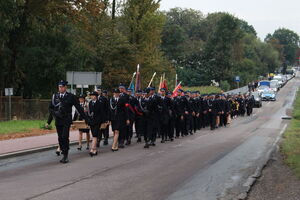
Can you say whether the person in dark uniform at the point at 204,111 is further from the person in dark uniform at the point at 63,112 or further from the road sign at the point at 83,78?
the person in dark uniform at the point at 63,112

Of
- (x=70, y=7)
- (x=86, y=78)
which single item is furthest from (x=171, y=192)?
(x=70, y=7)

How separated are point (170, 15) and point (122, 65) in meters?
91.6

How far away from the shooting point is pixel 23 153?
14859mm

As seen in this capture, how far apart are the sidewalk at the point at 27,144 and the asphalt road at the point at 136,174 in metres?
0.37

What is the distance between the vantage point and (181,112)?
21.8 metres

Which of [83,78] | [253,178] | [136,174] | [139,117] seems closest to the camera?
[253,178]

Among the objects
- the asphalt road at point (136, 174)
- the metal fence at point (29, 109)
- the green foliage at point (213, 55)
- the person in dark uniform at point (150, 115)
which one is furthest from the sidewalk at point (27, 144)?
the green foliage at point (213, 55)

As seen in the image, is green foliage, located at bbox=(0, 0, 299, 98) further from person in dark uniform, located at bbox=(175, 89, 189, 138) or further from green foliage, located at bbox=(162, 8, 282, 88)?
green foliage, located at bbox=(162, 8, 282, 88)

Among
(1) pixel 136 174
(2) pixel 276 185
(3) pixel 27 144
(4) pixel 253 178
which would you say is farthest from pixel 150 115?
(2) pixel 276 185

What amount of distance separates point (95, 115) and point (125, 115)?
190 cm

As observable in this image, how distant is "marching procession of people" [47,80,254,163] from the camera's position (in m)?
12.9

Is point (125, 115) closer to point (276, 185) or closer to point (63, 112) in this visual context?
point (63, 112)

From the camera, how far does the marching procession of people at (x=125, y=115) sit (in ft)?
42.4

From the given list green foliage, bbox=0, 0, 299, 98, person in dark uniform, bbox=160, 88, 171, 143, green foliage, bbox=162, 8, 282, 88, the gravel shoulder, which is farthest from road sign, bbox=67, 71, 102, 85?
green foliage, bbox=162, 8, 282, 88
